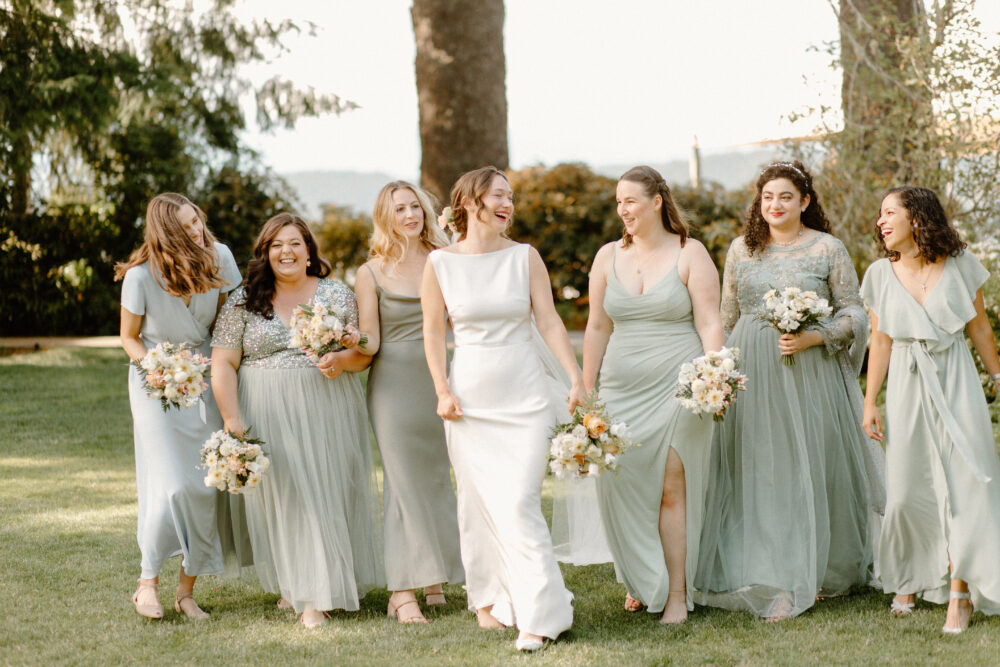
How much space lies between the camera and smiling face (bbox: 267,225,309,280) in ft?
17.5

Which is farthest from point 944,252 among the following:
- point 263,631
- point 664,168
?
point 664,168

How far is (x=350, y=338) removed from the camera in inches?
203

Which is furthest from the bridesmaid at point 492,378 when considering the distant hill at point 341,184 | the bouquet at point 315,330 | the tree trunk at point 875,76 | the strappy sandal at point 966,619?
the distant hill at point 341,184

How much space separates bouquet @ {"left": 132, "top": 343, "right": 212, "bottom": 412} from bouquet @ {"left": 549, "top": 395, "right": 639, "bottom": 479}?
1646 millimetres

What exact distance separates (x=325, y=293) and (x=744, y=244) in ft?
6.99

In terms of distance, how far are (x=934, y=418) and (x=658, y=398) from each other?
124 cm

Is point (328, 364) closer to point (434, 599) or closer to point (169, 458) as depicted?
point (169, 458)

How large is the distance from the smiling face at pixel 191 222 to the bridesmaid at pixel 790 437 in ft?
8.87

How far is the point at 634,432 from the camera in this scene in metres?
5.25

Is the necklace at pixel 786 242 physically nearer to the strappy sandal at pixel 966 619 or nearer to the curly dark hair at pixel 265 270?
the strappy sandal at pixel 966 619

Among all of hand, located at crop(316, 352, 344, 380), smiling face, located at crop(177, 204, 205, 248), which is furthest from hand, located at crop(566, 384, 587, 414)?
smiling face, located at crop(177, 204, 205, 248)

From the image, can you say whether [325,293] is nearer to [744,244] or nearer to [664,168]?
[744,244]

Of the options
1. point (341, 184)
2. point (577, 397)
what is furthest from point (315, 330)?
point (341, 184)

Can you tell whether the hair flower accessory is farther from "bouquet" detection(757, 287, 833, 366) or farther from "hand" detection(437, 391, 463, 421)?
"bouquet" detection(757, 287, 833, 366)
